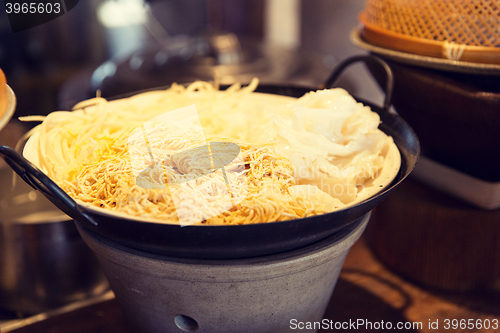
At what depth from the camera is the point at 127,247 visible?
0.81 metres

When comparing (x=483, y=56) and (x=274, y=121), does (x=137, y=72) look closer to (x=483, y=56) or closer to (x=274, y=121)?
(x=274, y=121)

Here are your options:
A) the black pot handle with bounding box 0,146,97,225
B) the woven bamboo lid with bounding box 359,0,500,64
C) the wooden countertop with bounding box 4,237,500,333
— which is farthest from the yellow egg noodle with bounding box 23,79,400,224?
the wooden countertop with bounding box 4,237,500,333

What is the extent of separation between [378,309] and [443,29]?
0.86 meters

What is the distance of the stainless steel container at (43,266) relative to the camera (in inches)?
48.0

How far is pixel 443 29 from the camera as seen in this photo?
3.73 feet

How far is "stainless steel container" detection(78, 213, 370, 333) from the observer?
0.77 meters

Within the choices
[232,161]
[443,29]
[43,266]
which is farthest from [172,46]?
[232,161]

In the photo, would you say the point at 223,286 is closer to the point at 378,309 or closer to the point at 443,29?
the point at 378,309

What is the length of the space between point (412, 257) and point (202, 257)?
0.84 m

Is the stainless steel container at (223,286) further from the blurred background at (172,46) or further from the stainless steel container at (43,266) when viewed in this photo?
the blurred background at (172,46)

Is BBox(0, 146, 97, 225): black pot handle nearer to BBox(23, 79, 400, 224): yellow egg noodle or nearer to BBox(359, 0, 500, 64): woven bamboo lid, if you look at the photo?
BBox(23, 79, 400, 224): yellow egg noodle

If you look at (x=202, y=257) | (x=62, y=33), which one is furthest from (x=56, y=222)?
(x=62, y=33)

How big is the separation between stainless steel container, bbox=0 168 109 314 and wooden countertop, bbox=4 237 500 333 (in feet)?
0.39

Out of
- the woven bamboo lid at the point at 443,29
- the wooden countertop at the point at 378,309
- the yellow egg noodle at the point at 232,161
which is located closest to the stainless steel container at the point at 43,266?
the wooden countertop at the point at 378,309
